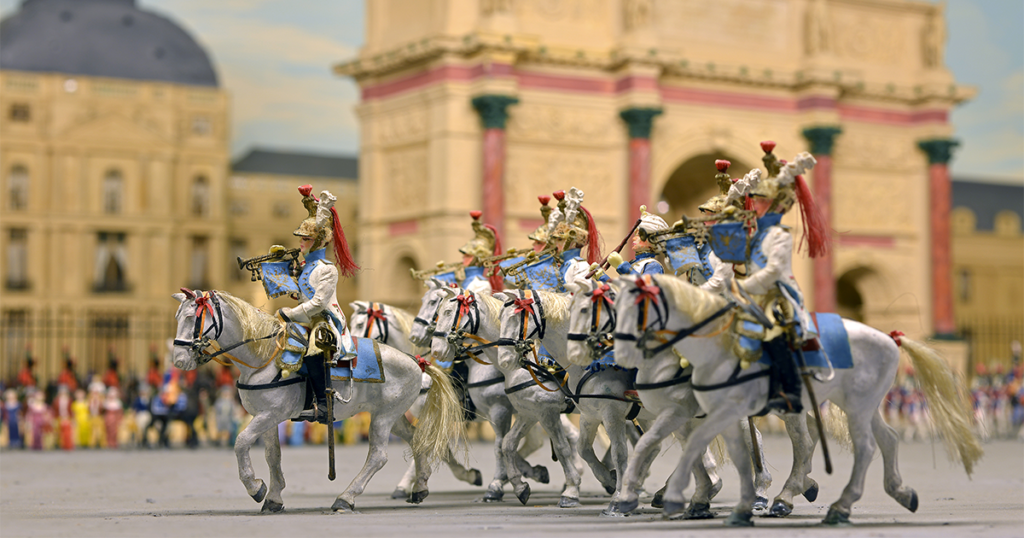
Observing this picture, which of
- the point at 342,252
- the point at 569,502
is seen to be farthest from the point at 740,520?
the point at 342,252

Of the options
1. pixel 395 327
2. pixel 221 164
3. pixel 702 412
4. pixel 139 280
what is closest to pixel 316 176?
pixel 221 164

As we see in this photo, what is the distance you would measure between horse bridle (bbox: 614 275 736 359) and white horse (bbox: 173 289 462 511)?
329cm

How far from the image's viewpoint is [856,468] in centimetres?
1023

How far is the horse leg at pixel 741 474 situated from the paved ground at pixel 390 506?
0.18 m

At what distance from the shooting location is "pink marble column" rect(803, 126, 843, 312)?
30375mm

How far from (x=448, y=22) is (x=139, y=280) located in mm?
22979

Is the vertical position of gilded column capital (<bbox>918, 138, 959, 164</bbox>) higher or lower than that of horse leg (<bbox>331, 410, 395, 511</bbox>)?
higher

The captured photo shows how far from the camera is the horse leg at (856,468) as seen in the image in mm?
10062

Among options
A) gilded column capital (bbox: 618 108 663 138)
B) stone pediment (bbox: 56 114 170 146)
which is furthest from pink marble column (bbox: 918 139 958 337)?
stone pediment (bbox: 56 114 170 146)

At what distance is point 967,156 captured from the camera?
4784 cm

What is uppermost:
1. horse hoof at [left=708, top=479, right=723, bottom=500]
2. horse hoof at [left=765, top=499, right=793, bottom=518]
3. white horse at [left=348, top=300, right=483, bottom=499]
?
white horse at [left=348, top=300, right=483, bottom=499]

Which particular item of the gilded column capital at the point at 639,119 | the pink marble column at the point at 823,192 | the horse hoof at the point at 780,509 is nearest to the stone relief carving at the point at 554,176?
the gilded column capital at the point at 639,119

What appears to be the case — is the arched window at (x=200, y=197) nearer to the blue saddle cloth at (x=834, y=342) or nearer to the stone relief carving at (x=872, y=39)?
the stone relief carving at (x=872, y=39)

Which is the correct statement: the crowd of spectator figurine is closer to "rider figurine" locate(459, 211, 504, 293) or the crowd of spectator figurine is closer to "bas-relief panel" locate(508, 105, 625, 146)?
"bas-relief panel" locate(508, 105, 625, 146)
